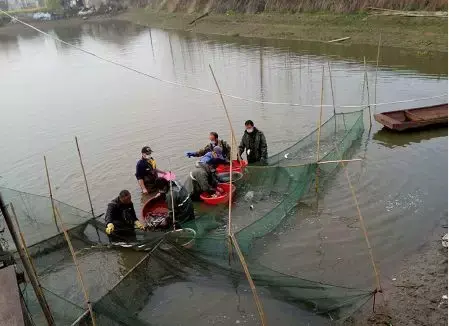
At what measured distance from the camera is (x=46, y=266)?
24.3ft

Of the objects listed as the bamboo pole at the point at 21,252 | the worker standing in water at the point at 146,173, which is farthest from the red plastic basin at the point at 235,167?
the bamboo pole at the point at 21,252

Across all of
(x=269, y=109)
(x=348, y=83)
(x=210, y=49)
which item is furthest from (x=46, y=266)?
(x=210, y=49)

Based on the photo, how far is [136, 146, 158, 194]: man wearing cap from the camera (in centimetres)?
1009

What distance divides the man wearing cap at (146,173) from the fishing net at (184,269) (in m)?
1.49

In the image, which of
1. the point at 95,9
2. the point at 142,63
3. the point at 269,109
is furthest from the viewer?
the point at 95,9

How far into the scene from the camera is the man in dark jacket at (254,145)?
1052cm

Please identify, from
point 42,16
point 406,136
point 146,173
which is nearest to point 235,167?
point 146,173

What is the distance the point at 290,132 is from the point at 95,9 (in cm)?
7331

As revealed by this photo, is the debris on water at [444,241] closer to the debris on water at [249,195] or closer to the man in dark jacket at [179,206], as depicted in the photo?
the debris on water at [249,195]

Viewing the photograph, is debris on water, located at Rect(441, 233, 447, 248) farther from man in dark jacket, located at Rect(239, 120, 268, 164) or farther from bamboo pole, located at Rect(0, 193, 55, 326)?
bamboo pole, located at Rect(0, 193, 55, 326)

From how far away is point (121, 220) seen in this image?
793 cm

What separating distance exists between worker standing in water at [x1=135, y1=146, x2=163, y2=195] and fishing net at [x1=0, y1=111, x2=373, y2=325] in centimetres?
148

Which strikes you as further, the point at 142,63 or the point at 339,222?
the point at 142,63

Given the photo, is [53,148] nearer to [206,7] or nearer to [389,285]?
[389,285]
